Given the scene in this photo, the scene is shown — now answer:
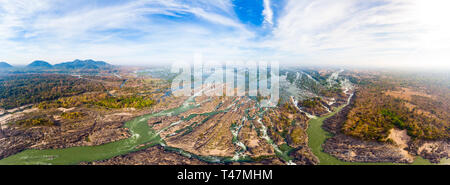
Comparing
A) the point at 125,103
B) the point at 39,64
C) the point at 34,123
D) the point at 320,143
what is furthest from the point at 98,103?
the point at 39,64

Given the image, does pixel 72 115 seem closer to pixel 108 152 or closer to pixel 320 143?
pixel 108 152

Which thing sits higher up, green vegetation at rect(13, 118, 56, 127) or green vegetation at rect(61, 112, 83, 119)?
green vegetation at rect(61, 112, 83, 119)

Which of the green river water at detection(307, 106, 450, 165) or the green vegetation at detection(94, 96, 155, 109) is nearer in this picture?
the green river water at detection(307, 106, 450, 165)

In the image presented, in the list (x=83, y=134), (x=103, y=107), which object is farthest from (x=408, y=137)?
(x=103, y=107)

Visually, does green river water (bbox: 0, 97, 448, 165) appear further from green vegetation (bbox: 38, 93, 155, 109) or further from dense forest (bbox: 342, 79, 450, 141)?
green vegetation (bbox: 38, 93, 155, 109)

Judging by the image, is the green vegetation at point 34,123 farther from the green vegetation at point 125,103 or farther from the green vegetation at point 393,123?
the green vegetation at point 393,123

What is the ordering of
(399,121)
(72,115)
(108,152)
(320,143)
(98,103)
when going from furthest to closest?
(98,103), (72,115), (399,121), (320,143), (108,152)

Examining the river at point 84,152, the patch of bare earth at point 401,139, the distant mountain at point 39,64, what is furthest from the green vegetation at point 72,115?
the distant mountain at point 39,64

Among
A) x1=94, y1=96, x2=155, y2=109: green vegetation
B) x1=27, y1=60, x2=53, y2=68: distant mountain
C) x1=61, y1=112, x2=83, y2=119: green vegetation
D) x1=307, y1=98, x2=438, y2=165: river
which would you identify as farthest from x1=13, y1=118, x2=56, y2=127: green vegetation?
x1=27, y1=60, x2=53, y2=68: distant mountain

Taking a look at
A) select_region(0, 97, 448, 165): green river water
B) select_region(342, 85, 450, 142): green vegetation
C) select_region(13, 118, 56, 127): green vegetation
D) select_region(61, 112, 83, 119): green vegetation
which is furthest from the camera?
select_region(61, 112, 83, 119): green vegetation

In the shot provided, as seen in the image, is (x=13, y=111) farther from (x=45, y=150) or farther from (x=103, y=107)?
(x=45, y=150)

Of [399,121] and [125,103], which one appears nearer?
[399,121]
